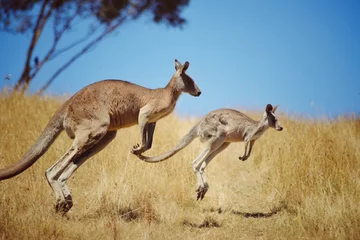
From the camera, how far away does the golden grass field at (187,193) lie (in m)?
5.29

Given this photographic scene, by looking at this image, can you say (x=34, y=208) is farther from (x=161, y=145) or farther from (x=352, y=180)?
(x=352, y=180)

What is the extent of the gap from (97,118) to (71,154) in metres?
→ 0.63

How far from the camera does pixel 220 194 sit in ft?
24.1

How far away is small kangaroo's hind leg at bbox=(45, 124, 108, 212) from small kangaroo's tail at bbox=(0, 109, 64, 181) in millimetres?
298

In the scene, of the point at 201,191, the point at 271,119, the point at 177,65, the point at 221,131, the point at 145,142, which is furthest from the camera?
the point at 271,119

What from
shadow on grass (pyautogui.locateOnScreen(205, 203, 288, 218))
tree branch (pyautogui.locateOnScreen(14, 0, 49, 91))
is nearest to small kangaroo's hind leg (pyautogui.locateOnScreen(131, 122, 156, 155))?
shadow on grass (pyautogui.locateOnScreen(205, 203, 288, 218))

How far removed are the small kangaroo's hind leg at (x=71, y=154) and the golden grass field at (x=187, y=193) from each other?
0.97ft

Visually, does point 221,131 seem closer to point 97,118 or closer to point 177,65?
point 177,65

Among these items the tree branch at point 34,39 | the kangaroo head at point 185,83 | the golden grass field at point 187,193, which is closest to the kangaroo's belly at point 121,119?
the kangaroo head at point 185,83

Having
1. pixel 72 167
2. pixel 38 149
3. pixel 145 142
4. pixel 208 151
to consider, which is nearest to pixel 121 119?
pixel 145 142

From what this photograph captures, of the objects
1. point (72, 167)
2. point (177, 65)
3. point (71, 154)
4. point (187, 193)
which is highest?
point (177, 65)

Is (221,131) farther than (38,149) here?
Yes

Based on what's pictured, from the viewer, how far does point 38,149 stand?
5.83m

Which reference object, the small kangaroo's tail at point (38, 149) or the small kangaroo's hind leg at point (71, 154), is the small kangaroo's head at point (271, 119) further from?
the small kangaroo's tail at point (38, 149)
